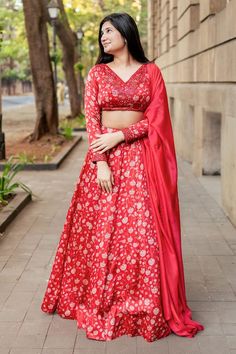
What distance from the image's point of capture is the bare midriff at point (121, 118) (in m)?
4.41

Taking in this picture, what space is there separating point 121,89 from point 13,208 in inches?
174

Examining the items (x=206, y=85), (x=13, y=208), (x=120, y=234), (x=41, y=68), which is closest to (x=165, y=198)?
(x=120, y=234)

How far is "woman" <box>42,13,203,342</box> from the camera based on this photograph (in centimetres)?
429

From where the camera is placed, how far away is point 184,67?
13570 mm

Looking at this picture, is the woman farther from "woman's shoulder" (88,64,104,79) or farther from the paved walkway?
the paved walkway

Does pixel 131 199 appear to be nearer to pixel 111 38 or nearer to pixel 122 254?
pixel 122 254

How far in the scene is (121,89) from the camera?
429 centimetres

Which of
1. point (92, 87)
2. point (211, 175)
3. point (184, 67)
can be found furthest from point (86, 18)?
point (92, 87)

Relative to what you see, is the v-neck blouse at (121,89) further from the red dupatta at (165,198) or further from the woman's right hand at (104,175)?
the woman's right hand at (104,175)

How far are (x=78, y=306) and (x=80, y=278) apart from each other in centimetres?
21

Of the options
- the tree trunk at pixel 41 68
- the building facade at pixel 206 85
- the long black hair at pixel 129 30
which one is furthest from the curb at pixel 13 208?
the tree trunk at pixel 41 68

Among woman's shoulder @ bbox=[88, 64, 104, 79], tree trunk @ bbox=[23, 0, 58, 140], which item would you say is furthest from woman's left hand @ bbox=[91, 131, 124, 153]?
tree trunk @ bbox=[23, 0, 58, 140]

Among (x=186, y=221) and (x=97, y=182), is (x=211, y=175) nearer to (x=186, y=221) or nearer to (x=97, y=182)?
(x=186, y=221)

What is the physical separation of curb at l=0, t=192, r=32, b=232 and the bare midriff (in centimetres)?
339
